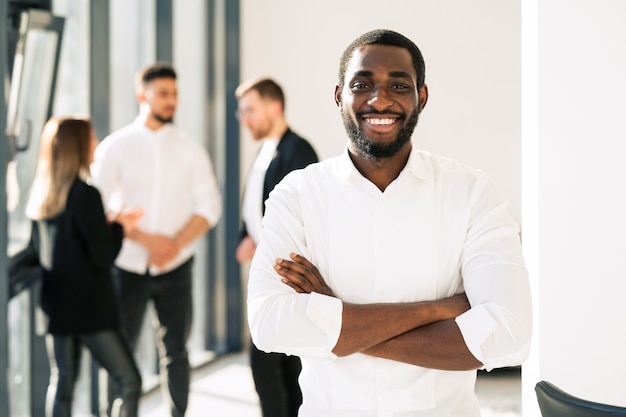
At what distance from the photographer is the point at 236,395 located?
564 centimetres

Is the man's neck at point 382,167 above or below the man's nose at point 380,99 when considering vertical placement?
below

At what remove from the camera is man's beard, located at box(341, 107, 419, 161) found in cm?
194

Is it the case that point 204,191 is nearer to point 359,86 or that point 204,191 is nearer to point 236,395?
point 236,395

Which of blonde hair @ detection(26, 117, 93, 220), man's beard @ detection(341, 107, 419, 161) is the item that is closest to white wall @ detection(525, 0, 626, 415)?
man's beard @ detection(341, 107, 419, 161)

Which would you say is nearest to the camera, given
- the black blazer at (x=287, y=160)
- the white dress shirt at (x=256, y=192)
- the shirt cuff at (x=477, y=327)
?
the shirt cuff at (x=477, y=327)

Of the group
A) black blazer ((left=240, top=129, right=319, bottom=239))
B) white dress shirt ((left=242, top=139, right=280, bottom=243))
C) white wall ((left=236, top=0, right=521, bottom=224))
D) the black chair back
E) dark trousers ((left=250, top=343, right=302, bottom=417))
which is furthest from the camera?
white wall ((left=236, top=0, right=521, bottom=224))

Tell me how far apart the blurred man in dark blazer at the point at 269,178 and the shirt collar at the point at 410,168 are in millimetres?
1753

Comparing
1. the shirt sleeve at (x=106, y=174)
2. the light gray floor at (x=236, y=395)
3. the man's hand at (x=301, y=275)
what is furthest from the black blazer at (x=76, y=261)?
the man's hand at (x=301, y=275)

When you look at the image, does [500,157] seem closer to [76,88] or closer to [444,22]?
[444,22]

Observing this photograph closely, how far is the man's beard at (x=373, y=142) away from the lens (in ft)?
6.36

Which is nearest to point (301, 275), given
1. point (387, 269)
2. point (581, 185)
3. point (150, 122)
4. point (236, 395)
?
point (387, 269)

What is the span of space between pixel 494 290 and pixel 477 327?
8 centimetres

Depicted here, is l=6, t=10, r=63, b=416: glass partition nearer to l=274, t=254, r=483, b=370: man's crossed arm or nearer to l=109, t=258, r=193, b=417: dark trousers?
l=109, t=258, r=193, b=417: dark trousers

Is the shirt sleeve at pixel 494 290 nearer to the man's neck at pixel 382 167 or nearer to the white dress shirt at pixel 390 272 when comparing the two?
the white dress shirt at pixel 390 272
